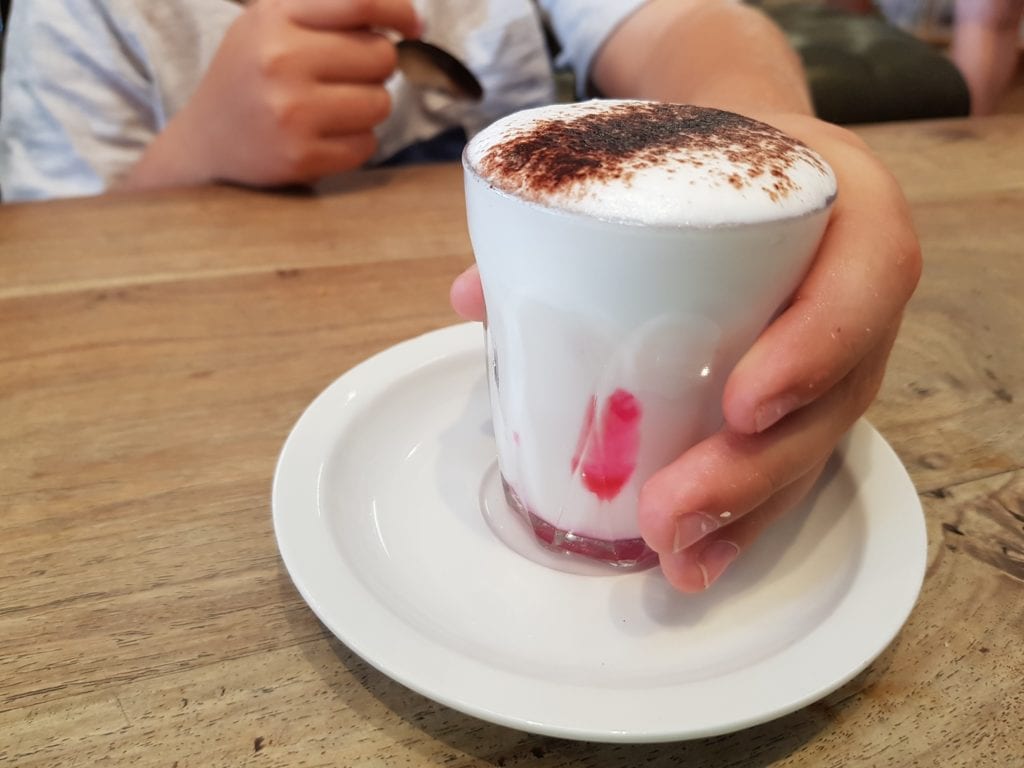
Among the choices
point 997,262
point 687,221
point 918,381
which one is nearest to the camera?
point 687,221

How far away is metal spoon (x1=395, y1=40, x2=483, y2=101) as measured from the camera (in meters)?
0.90

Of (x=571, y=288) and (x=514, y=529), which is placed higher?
(x=571, y=288)

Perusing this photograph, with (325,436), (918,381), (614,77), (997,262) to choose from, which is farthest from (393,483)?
(614,77)

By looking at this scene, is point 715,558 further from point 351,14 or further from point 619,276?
point 351,14

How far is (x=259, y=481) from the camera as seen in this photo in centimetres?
46

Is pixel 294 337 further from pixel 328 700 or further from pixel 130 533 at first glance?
pixel 328 700

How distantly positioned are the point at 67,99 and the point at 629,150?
804 mm

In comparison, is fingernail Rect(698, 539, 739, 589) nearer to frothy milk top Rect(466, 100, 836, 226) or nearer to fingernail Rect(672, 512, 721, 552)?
fingernail Rect(672, 512, 721, 552)

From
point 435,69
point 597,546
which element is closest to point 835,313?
point 597,546

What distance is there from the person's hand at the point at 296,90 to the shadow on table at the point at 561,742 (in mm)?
594

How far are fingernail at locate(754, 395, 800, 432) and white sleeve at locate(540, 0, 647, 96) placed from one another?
80cm

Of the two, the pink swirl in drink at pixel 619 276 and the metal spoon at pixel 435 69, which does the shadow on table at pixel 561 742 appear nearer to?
the pink swirl in drink at pixel 619 276

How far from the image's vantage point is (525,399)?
0.40m

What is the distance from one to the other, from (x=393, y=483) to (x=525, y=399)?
0.32 feet
